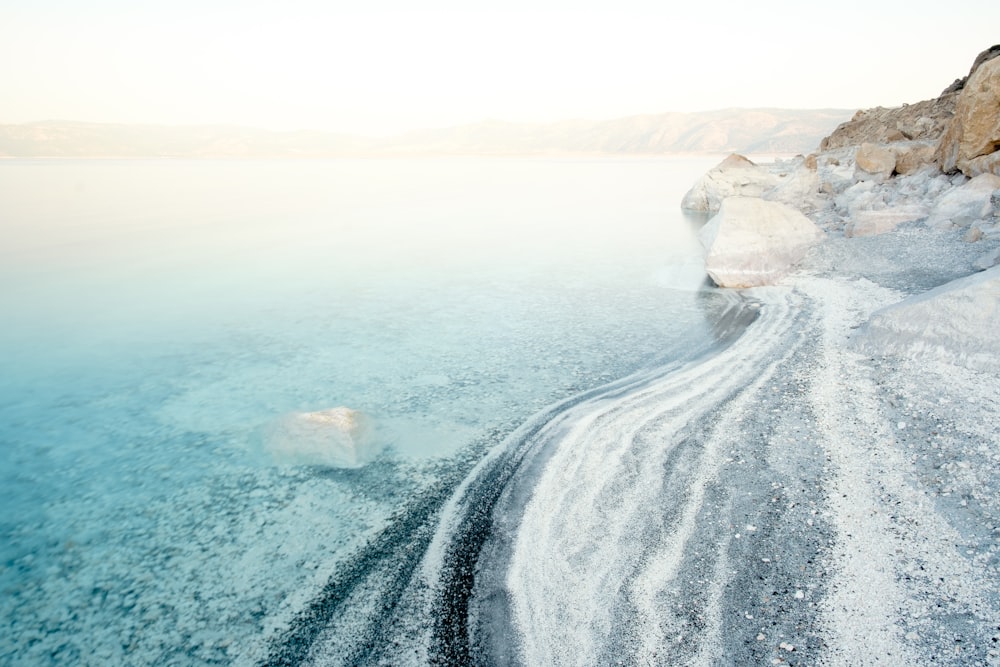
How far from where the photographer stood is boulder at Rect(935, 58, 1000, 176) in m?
11.4

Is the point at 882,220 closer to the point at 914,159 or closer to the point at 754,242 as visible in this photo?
the point at 754,242

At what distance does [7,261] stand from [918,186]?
22.9 m

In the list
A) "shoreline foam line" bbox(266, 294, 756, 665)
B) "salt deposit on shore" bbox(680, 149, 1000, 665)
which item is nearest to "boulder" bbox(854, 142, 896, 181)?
"salt deposit on shore" bbox(680, 149, 1000, 665)

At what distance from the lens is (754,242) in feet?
36.4

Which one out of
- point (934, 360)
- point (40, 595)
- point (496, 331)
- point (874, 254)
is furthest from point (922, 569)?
point (874, 254)

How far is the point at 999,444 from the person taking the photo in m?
4.22

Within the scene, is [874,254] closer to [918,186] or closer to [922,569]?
[918,186]

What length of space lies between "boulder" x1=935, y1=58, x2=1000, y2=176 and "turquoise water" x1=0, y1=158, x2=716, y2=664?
588 centimetres

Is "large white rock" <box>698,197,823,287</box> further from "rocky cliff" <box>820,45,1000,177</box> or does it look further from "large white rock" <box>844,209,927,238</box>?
"rocky cliff" <box>820,45,1000,177</box>

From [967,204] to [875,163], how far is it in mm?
6277

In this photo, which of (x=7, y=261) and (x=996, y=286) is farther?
(x=7, y=261)

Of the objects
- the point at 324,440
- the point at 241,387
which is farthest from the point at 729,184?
the point at 324,440

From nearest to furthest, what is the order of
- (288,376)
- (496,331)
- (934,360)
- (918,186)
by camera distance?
(934,360), (288,376), (496,331), (918,186)

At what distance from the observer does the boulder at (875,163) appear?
15.9 m
